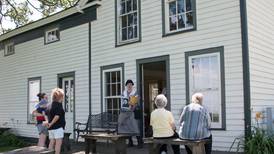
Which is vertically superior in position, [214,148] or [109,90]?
[109,90]

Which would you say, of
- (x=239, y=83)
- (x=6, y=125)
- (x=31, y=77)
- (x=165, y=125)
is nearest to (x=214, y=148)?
(x=239, y=83)

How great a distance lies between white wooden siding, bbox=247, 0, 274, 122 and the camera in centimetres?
988

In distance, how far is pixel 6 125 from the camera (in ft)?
65.4

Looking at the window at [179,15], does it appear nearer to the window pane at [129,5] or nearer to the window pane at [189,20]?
the window pane at [189,20]

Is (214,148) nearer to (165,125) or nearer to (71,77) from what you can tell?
(165,125)

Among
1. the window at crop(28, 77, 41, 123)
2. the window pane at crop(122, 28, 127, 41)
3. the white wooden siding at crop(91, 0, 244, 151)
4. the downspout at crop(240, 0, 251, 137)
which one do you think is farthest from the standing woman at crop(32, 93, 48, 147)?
the window at crop(28, 77, 41, 123)

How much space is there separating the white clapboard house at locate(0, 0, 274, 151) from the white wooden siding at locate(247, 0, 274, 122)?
26 mm

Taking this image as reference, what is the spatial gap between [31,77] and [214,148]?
34.5ft

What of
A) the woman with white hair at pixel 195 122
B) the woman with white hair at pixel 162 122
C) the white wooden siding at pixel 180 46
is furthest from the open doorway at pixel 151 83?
the woman with white hair at pixel 195 122

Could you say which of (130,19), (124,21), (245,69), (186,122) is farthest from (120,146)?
(124,21)

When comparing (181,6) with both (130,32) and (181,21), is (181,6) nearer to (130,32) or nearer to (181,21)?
(181,21)

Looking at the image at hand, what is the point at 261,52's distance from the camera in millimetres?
10438

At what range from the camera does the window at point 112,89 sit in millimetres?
13359

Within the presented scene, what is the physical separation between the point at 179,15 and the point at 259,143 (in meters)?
4.42
